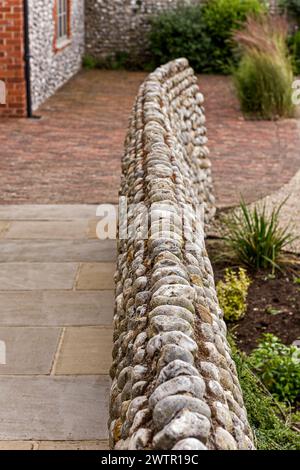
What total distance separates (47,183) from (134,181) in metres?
4.26

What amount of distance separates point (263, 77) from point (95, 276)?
7726 mm

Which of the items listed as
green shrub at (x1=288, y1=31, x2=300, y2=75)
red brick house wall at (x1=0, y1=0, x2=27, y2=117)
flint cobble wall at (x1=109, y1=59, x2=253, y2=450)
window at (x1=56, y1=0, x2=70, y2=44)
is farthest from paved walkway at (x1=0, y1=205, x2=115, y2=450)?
green shrub at (x1=288, y1=31, x2=300, y2=75)

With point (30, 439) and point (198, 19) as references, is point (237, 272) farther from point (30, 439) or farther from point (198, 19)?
point (198, 19)

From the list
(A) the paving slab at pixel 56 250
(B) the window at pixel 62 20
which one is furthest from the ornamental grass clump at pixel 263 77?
(A) the paving slab at pixel 56 250

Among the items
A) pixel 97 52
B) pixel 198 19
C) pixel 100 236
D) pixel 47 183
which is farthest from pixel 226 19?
pixel 100 236

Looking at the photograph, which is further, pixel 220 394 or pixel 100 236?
pixel 100 236

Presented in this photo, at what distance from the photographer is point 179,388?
90.0 inches

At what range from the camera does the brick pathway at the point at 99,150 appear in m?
8.66

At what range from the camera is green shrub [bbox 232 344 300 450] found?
388cm

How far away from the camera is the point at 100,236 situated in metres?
6.77

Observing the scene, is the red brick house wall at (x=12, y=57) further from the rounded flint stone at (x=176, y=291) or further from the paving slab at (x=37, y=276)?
the rounded flint stone at (x=176, y=291)

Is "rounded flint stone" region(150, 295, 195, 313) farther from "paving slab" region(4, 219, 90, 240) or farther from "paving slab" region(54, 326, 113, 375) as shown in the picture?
"paving slab" region(4, 219, 90, 240)

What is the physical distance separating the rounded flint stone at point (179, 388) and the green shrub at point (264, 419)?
1468 mm

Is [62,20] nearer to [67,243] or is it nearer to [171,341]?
[67,243]
